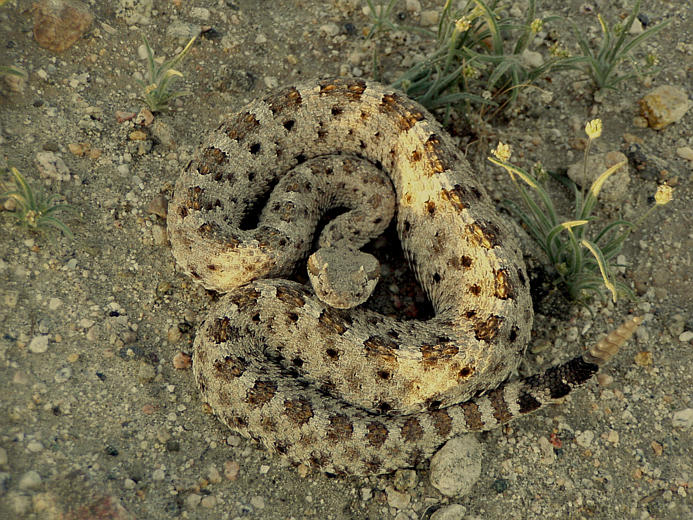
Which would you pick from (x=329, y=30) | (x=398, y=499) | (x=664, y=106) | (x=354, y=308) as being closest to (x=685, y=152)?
(x=664, y=106)

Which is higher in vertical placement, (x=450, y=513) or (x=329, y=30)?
(x=329, y=30)

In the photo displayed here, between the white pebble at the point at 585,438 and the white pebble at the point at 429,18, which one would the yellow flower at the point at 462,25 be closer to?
the white pebble at the point at 429,18

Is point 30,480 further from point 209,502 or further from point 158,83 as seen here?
point 158,83

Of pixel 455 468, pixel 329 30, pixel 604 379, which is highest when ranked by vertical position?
pixel 329 30

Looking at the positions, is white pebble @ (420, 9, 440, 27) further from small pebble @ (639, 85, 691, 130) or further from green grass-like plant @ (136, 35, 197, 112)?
green grass-like plant @ (136, 35, 197, 112)

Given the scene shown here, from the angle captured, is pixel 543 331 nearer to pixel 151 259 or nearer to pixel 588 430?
pixel 588 430

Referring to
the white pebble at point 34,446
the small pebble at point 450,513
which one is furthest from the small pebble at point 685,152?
the white pebble at point 34,446
